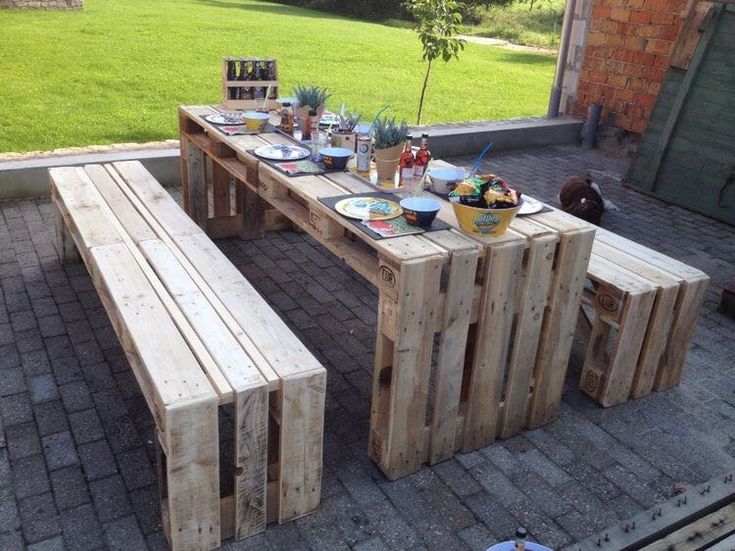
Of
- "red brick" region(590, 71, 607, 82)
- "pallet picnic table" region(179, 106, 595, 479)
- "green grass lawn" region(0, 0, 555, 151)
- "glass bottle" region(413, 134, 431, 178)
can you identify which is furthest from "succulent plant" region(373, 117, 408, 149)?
"red brick" region(590, 71, 607, 82)

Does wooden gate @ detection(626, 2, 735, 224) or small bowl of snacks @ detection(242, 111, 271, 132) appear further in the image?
wooden gate @ detection(626, 2, 735, 224)

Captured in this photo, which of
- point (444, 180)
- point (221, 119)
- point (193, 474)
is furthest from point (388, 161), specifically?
point (193, 474)

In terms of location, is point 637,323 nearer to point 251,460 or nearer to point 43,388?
point 251,460

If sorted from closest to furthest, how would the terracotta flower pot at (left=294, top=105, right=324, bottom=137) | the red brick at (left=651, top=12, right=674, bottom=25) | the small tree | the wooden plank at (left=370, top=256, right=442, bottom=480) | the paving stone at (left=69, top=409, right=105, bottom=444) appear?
the wooden plank at (left=370, top=256, right=442, bottom=480) < the paving stone at (left=69, top=409, right=105, bottom=444) < the terracotta flower pot at (left=294, top=105, right=324, bottom=137) < the small tree < the red brick at (left=651, top=12, right=674, bottom=25)

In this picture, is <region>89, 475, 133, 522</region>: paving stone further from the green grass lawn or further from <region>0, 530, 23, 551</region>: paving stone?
the green grass lawn

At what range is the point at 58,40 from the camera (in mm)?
13398

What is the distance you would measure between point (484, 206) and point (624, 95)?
624cm

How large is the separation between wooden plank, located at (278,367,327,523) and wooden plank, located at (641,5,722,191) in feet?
18.5

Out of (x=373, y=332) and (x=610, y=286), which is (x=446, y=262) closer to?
(x=610, y=286)

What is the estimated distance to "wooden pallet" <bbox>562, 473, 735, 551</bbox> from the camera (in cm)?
278

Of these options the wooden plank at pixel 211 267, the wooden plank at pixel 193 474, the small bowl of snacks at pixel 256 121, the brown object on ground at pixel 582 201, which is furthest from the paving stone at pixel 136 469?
the brown object on ground at pixel 582 201

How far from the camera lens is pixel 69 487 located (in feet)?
9.96

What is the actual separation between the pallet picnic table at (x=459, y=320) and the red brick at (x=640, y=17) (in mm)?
5671

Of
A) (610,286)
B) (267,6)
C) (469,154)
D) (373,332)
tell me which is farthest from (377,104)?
(267,6)
